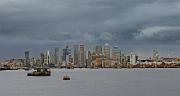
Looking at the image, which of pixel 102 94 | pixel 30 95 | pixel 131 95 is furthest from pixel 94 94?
pixel 30 95

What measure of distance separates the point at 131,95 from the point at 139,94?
7.30ft

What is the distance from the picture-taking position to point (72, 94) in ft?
384

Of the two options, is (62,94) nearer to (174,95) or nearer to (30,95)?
(30,95)

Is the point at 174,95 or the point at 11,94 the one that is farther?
the point at 11,94

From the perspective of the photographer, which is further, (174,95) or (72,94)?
(72,94)

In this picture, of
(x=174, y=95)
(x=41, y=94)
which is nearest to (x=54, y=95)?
(x=41, y=94)

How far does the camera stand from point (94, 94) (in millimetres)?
114625

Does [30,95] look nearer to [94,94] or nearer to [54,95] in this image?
[54,95]

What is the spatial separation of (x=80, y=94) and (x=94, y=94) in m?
4.07

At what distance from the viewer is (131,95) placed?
112 meters

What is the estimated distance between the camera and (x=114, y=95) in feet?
363

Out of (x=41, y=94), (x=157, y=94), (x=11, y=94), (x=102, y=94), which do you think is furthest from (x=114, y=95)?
(x=11, y=94)

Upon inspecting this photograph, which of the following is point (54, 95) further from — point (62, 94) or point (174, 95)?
point (174, 95)

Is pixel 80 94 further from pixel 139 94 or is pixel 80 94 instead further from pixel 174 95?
pixel 174 95
